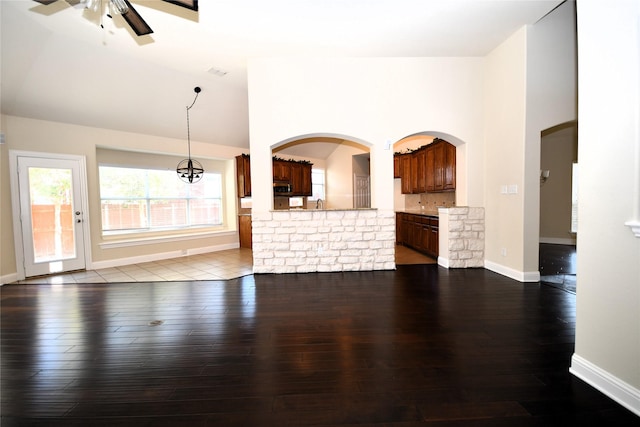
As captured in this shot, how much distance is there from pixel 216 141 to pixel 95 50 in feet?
9.36

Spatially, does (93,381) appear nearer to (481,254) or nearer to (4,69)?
(4,69)

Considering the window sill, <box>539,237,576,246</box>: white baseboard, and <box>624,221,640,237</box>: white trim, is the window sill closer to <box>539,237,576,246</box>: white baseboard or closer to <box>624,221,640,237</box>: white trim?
<box>624,221,640,237</box>: white trim

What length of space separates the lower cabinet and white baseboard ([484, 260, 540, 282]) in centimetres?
99

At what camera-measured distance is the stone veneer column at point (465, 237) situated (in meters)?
4.54

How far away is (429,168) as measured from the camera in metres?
6.02

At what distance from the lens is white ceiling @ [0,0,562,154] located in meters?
3.23

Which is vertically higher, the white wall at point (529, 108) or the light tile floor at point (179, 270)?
the white wall at point (529, 108)

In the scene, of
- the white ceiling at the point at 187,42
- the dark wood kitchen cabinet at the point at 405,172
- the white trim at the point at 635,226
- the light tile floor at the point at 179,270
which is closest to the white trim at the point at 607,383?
the white trim at the point at 635,226

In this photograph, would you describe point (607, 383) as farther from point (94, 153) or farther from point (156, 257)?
point (94, 153)

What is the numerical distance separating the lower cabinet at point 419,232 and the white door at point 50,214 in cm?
642

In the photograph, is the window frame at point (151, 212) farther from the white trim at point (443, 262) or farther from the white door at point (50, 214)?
the white trim at point (443, 262)

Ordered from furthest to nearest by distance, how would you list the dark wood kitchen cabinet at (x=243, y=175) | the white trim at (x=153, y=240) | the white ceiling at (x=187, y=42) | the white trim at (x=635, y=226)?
the dark wood kitchen cabinet at (x=243, y=175) → the white trim at (x=153, y=240) → the white ceiling at (x=187, y=42) → the white trim at (x=635, y=226)

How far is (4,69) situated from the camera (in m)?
3.70

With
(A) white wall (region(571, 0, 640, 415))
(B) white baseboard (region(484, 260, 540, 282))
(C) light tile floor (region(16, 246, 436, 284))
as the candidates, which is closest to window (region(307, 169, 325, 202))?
(C) light tile floor (region(16, 246, 436, 284))
